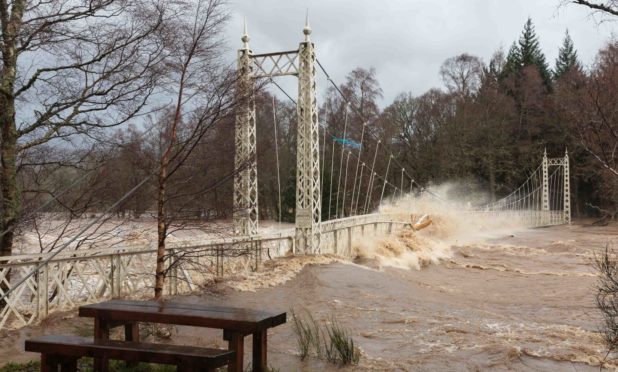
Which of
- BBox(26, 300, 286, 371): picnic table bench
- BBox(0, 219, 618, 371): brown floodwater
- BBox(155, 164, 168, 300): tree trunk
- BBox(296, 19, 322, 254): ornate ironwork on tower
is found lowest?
BBox(0, 219, 618, 371): brown floodwater

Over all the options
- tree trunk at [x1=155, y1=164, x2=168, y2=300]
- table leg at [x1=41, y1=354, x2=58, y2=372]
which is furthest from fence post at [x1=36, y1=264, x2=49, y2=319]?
table leg at [x1=41, y1=354, x2=58, y2=372]

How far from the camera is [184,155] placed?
6.05 meters

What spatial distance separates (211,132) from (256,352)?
2.48m

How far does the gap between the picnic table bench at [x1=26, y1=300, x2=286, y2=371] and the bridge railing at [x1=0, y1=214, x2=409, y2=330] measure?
1434 mm

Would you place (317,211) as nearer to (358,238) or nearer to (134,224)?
(358,238)

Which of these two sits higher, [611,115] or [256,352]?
[611,115]

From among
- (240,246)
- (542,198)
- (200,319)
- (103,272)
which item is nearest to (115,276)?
(103,272)

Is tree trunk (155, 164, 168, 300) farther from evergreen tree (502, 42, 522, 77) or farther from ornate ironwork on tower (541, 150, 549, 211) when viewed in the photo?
evergreen tree (502, 42, 522, 77)

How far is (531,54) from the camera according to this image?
52875mm

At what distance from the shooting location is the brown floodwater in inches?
244

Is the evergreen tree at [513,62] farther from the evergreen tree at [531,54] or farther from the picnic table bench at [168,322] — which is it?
the picnic table bench at [168,322]

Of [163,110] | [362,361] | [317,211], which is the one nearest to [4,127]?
[163,110]

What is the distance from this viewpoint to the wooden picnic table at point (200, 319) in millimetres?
4086

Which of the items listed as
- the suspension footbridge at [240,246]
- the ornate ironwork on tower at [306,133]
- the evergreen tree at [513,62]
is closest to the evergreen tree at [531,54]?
the evergreen tree at [513,62]
